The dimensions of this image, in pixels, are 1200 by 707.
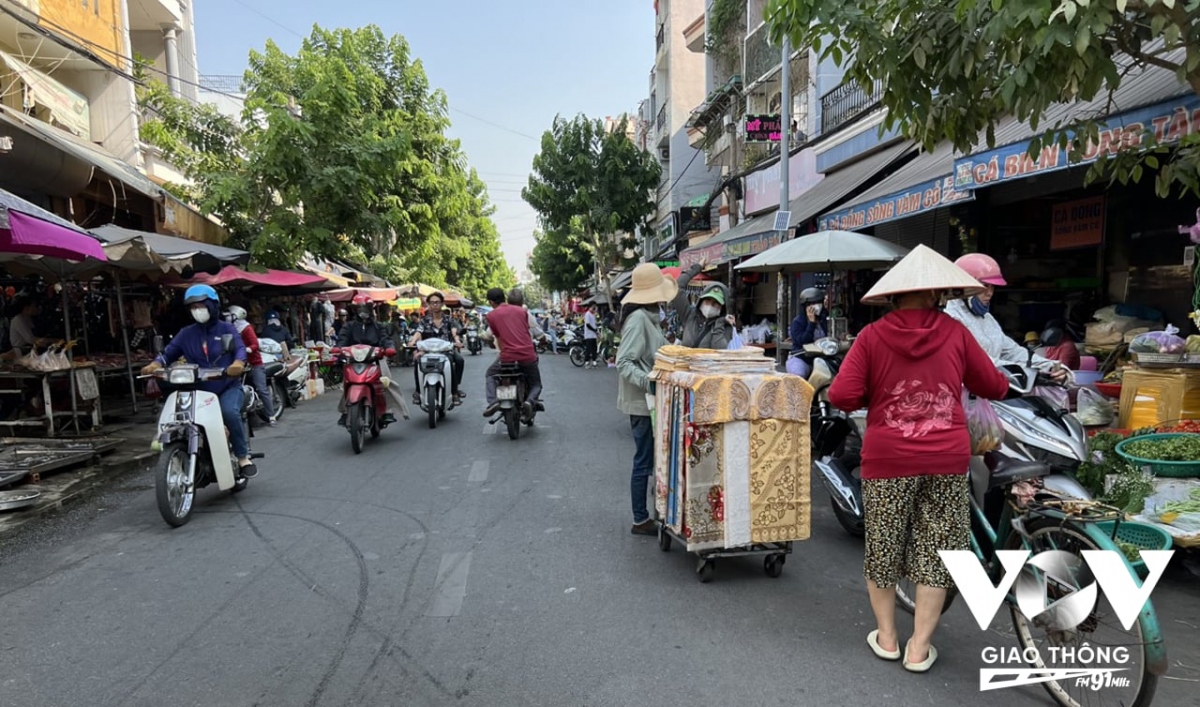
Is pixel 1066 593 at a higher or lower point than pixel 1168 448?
lower

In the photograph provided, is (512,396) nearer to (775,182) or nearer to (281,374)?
(281,374)

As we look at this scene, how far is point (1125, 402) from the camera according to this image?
531 centimetres

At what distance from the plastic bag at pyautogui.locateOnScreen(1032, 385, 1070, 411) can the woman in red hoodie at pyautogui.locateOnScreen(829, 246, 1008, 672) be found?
64.1 inches

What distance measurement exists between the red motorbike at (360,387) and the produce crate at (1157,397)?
7.20m

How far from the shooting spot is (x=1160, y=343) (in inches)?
198

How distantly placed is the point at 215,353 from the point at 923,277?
5349 millimetres

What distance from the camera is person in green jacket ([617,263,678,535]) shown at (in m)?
4.49

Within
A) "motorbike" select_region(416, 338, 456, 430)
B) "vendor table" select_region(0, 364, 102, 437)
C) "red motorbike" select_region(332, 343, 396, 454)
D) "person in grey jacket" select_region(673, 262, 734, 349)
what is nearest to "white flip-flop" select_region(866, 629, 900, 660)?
"person in grey jacket" select_region(673, 262, 734, 349)

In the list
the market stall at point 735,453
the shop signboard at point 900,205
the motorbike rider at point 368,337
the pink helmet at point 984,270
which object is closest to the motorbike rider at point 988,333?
the pink helmet at point 984,270

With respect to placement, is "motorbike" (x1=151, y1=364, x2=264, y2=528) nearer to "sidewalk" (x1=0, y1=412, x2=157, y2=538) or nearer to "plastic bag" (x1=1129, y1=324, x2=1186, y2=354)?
"sidewalk" (x1=0, y1=412, x2=157, y2=538)

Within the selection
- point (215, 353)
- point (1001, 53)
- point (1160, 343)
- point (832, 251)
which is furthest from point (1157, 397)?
point (215, 353)

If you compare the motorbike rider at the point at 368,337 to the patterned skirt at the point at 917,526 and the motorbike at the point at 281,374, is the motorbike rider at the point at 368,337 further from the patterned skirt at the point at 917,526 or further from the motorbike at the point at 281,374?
the patterned skirt at the point at 917,526

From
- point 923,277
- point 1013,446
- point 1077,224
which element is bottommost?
point 1013,446

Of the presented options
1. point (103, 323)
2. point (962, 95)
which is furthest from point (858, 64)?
point (103, 323)
